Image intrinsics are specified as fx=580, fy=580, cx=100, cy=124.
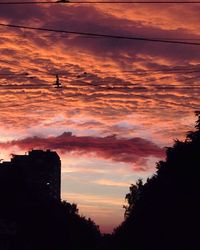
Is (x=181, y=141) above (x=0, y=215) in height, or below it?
above

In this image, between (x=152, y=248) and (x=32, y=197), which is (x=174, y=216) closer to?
(x=32, y=197)

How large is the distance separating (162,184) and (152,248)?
58.7 feet

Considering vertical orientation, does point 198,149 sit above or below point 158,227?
above

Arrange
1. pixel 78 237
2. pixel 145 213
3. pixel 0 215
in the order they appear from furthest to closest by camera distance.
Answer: pixel 78 237
pixel 145 213
pixel 0 215

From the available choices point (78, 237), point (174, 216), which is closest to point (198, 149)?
point (174, 216)

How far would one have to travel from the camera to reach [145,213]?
63.4 meters

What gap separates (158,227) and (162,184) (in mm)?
7368

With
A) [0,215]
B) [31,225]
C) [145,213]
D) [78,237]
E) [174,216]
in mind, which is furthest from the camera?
[78,237]

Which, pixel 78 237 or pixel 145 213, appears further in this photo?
pixel 78 237

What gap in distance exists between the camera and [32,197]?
58.8 meters

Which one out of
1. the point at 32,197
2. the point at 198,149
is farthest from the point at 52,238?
the point at 198,149

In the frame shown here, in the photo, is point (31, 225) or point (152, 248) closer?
point (31, 225)

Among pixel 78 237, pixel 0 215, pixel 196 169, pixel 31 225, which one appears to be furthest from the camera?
pixel 78 237

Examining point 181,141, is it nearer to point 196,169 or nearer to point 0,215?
point 196,169
